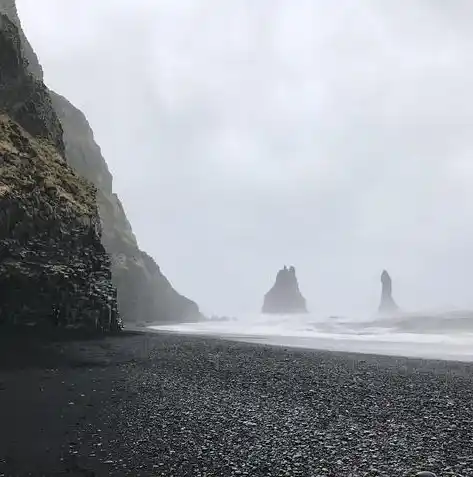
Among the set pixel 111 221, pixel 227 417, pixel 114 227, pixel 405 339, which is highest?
pixel 111 221

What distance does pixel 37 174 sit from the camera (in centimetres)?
3359

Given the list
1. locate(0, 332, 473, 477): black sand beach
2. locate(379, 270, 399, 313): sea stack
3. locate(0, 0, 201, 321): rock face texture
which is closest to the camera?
locate(0, 332, 473, 477): black sand beach

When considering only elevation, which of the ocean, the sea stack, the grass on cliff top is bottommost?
the ocean

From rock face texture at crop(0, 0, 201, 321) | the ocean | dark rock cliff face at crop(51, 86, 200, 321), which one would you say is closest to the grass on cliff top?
the ocean

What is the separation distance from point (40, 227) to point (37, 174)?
15.4ft

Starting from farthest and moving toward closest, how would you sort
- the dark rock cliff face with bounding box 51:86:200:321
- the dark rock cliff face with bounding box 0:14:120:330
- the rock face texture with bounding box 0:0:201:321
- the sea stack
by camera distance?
the sea stack < the dark rock cliff face with bounding box 51:86:200:321 < the rock face texture with bounding box 0:0:201:321 < the dark rock cliff face with bounding box 0:14:120:330

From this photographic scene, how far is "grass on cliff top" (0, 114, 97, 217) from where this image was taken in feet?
102

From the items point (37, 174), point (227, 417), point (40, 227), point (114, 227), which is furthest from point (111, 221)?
point (227, 417)

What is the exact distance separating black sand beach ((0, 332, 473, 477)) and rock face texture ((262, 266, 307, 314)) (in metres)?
167

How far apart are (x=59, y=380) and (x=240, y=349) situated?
14.5m

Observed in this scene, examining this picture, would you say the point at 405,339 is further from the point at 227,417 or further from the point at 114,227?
the point at 114,227

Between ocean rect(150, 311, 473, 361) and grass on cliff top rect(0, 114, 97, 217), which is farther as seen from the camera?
ocean rect(150, 311, 473, 361)

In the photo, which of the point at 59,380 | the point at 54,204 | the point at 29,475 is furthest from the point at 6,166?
the point at 29,475

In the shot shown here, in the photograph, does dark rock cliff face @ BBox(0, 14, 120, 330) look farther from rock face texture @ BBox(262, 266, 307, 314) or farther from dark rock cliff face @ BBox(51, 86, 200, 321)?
rock face texture @ BBox(262, 266, 307, 314)
